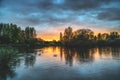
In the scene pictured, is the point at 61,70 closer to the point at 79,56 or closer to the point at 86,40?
the point at 79,56

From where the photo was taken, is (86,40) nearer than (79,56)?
No

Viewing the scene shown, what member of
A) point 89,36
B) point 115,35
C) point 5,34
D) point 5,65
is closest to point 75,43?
point 89,36

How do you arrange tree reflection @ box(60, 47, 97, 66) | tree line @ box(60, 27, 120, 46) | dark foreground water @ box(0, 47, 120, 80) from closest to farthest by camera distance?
dark foreground water @ box(0, 47, 120, 80) → tree reflection @ box(60, 47, 97, 66) → tree line @ box(60, 27, 120, 46)

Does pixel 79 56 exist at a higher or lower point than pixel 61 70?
higher

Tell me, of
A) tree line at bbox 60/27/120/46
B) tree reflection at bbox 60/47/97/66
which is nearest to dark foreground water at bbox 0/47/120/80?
tree reflection at bbox 60/47/97/66

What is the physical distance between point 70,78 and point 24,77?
5.12 meters

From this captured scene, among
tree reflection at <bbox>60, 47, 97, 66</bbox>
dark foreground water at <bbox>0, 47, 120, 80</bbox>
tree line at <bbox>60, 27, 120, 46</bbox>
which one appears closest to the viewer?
dark foreground water at <bbox>0, 47, 120, 80</bbox>

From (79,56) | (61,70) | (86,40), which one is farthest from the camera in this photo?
(86,40)

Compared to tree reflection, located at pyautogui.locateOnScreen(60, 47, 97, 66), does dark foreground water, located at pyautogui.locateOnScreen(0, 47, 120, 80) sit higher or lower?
lower

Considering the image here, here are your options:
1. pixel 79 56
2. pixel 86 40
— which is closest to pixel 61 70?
pixel 79 56

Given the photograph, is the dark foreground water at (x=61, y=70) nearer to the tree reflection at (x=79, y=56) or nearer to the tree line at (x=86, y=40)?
the tree reflection at (x=79, y=56)

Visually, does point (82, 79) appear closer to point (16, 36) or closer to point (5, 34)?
point (5, 34)

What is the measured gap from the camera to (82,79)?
22766mm

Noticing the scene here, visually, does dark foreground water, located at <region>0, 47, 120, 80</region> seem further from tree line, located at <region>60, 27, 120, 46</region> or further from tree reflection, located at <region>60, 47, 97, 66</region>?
tree line, located at <region>60, 27, 120, 46</region>
